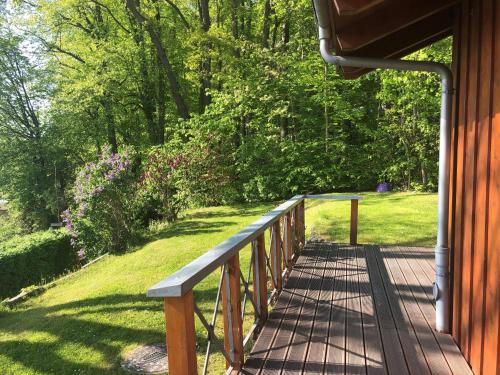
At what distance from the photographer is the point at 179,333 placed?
175cm

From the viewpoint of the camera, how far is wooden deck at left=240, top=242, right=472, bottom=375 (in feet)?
8.75

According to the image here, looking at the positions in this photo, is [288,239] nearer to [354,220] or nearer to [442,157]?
[354,220]

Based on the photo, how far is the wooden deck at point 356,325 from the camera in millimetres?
2668

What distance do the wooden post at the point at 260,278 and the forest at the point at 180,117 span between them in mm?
6285

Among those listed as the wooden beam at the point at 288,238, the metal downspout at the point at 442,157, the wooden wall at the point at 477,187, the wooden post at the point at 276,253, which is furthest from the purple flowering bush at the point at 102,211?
the wooden wall at the point at 477,187

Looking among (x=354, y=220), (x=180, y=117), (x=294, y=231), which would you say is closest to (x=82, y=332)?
(x=294, y=231)

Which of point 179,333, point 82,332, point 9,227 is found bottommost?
point 9,227

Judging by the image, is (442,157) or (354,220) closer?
(442,157)

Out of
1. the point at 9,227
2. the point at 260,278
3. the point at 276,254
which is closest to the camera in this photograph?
the point at 260,278

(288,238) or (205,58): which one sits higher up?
(205,58)

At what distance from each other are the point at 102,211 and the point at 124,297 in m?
3.78

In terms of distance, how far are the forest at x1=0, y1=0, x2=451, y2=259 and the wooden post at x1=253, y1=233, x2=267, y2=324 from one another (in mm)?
6285

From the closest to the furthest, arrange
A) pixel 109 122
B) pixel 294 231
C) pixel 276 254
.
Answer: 1. pixel 276 254
2. pixel 294 231
3. pixel 109 122

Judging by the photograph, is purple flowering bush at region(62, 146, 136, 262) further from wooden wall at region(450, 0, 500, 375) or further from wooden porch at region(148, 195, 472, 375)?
wooden wall at region(450, 0, 500, 375)
